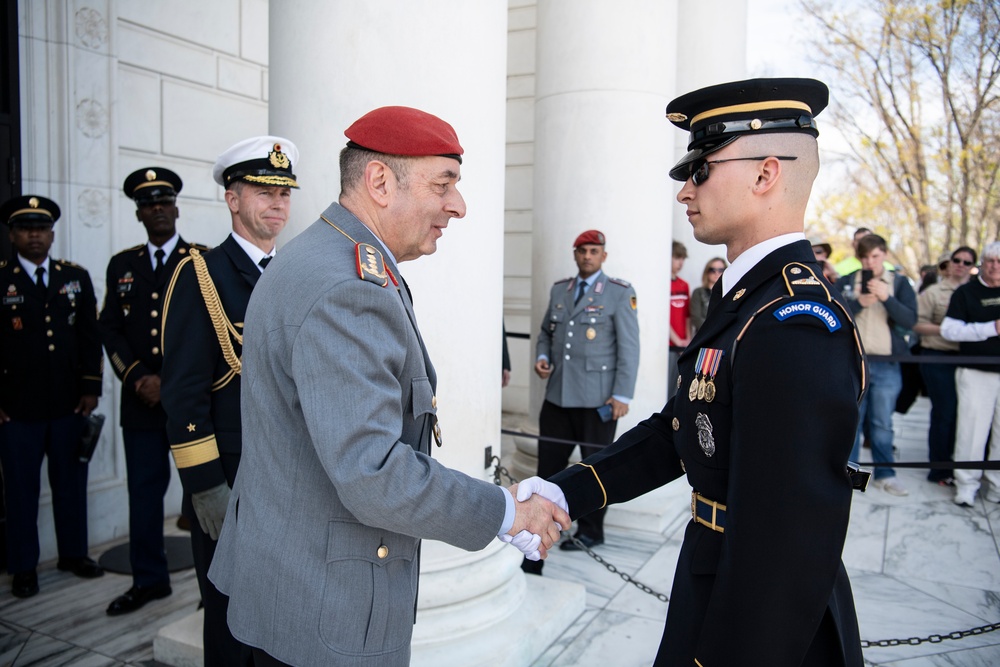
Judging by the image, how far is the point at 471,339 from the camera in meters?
3.38

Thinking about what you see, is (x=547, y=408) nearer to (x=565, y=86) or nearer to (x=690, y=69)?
(x=565, y=86)

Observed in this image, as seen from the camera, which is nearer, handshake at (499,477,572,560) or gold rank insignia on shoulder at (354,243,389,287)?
gold rank insignia on shoulder at (354,243,389,287)

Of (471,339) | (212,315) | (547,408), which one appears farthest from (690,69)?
(212,315)

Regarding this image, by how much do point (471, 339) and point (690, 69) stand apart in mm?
5658

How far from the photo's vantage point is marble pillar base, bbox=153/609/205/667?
3.50 m

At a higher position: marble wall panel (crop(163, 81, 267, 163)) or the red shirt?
marble wall panel (crop(163, 81, 267, 163))

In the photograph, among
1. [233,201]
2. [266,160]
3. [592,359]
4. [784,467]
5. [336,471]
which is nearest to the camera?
[784,467]

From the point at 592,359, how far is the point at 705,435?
3534 millimetres

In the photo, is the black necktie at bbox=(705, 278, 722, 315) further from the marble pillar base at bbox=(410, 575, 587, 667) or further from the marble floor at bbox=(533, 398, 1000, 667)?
the marble floor at bbox=(533, 398, 1000, 667)

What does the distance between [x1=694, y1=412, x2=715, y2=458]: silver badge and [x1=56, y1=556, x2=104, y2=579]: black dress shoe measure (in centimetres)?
418

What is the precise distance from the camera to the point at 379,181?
192 cm

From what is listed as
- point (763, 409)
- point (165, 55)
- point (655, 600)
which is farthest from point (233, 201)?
point (165, 55)

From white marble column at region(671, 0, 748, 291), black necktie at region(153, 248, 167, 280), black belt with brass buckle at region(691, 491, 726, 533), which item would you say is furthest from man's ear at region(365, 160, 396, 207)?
white marble column at region(671, 0, 748, 291)

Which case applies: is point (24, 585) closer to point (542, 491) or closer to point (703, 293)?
point (542, 491)
